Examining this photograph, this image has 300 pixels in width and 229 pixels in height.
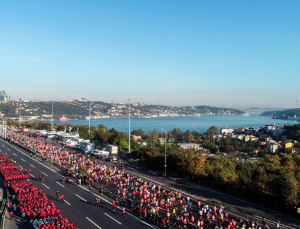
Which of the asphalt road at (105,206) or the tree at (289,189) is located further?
the tree at (289,189)

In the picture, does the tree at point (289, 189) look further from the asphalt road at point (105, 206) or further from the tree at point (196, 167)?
the tree at point (196, 167)

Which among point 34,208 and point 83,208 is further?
point 83,208

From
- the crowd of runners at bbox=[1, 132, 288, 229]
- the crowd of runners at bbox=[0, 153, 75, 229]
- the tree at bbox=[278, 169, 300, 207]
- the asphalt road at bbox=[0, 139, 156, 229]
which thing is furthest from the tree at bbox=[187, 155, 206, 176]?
the crowd of runners at bbox=[0, 153, 75, 229]

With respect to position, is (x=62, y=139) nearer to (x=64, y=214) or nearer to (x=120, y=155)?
(x=120, y=155)

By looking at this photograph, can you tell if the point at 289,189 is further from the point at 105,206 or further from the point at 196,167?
the point at 105,206

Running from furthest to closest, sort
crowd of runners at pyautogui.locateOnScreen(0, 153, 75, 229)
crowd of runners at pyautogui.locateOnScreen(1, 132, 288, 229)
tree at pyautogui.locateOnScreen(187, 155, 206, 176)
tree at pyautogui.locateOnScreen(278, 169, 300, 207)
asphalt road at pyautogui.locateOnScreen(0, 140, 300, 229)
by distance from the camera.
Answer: tree at pyautogui.locateOnScreen(187, 155, 206, 176)
tree at pyautogui.locateOnScreen(278, 169, 300, 207)
asphalt road at pyautogui.locateOnScreen(0, 140, 300, 229)
crowd of runners at pyautogui.locateOnScreen(1, 132, 288, 229)
crowd of runners at pyautogui.locateOnScreen(0, 153, 75, 229)

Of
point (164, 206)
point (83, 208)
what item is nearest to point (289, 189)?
point (164, 206)

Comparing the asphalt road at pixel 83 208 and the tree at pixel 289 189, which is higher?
the tree at pixel 289 189

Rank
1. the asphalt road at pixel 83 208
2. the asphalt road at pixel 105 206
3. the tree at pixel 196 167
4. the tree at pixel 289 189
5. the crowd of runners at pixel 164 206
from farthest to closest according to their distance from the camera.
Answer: the tree at pixel 196 167
the tree at pixel 289 189
the asphalt road at pixel 105 206
the crowd of runners at pixel 164 206
the asphalt road at pixel 83 208

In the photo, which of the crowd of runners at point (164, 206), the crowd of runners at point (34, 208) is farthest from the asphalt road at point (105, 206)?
the crowd of runners at point (34, 208)

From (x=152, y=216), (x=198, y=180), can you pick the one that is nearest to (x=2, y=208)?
(x=152, y=216)

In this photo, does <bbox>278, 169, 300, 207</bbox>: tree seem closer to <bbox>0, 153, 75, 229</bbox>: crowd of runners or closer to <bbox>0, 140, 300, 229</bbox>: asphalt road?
<bbox>0, 140, 300, 229</bbox>: asphalt road

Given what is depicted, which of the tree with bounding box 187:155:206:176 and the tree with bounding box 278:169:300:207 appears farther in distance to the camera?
the tree with bounding box 187:155:206:176
